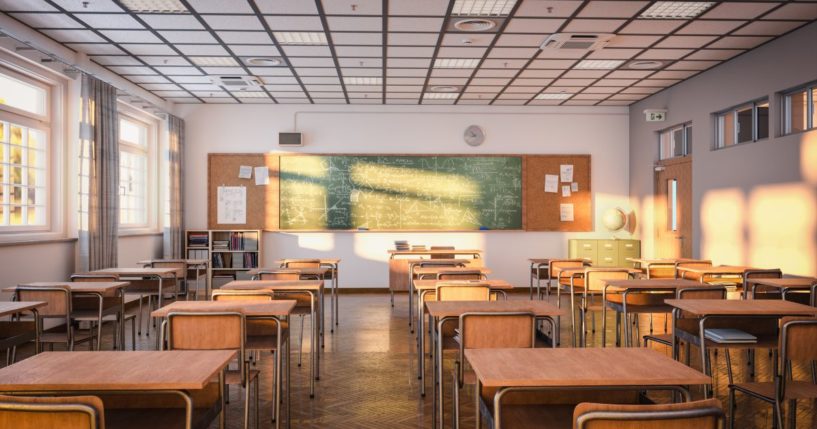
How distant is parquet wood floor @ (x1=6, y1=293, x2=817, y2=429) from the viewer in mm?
3455

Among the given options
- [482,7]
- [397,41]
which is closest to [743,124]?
[482,7]

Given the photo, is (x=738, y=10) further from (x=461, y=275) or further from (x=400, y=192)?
(x=400, y=192)

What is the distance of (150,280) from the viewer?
5922 mm

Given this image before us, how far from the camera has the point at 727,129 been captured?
291 inches

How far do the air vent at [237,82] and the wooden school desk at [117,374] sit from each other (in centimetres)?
636

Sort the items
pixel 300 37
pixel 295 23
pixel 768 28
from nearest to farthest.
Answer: pixel 295 23 < pixel 768 28 < pixel 300 37

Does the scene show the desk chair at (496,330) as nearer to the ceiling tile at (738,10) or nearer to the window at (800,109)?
the ceiling tile at (738,10)

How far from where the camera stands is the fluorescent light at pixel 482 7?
519 cm

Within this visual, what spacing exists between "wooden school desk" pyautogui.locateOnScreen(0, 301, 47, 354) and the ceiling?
3006 millimetres

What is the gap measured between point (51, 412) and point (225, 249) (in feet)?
26.8

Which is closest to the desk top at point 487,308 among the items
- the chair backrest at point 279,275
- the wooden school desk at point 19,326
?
the chair backrest at point 279,275

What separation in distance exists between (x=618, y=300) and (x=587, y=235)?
211 inches

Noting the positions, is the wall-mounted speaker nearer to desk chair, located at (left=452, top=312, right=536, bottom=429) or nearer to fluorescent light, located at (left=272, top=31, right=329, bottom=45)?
fluorescent light, located at (left=272, top=31, right=329, bottom=45)

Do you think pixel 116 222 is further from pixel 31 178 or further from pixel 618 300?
pixel 618 300
